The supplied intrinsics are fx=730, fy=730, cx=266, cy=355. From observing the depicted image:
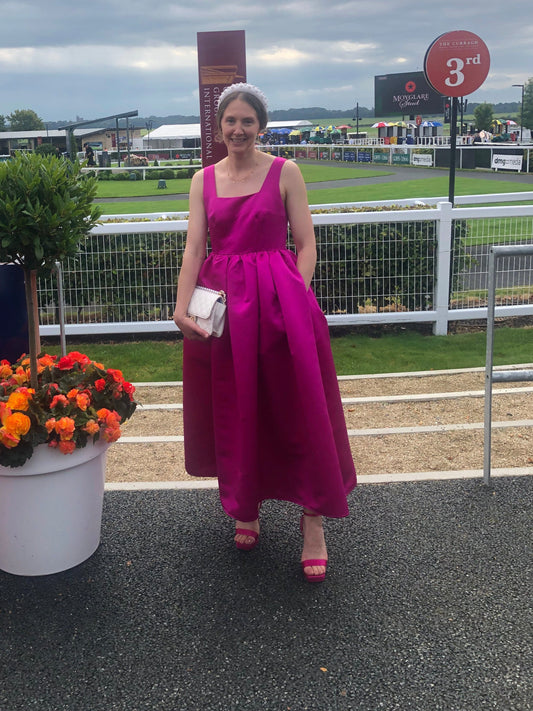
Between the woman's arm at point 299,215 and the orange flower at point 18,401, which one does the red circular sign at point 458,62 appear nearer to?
the woman's arm at point 299,215

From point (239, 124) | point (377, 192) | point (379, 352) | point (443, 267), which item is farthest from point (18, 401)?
point (377, 192)

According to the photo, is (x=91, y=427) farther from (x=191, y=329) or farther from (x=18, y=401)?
(x=191, y=329)

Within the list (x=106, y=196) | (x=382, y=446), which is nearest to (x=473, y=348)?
(x=382, y=446)

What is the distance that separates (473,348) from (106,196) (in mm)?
28726

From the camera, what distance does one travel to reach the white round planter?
9.73 ft

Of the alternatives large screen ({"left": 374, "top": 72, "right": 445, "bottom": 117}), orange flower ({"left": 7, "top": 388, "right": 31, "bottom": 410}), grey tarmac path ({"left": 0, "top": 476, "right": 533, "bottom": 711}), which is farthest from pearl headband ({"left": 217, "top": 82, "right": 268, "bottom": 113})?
large screen ({"left": 374, "top": 72, "right": 445, "bottom": 117})

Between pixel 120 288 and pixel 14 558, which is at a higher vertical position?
pixel 120 288

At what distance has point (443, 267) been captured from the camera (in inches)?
284

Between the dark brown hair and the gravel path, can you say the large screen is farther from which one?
the dark brown hair

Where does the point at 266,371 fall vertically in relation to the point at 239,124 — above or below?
below

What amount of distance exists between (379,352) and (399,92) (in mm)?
69461

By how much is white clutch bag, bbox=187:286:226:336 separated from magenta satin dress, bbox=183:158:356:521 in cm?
5

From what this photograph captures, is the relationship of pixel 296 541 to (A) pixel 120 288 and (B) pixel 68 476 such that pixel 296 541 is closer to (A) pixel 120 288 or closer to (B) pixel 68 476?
(B) pixel 68 476

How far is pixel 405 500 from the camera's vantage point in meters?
3.79
